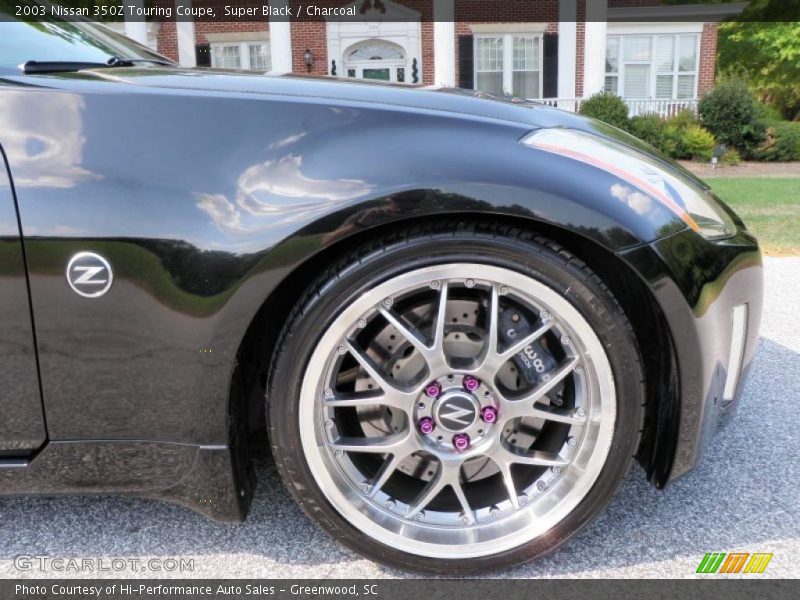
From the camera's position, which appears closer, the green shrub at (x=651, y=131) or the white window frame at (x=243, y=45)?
the green shrub at (x=651, y=131)

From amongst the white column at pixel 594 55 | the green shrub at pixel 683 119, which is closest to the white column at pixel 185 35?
the white column at pixel 594 55

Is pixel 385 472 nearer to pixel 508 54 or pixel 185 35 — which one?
pixel 508 54

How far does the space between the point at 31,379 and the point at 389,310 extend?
2.83 ft

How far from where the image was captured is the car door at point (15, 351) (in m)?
1.57

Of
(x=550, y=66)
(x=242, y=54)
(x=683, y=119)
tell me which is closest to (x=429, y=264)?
(x=683, y=119)

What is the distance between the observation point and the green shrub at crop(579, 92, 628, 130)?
15.9 meters

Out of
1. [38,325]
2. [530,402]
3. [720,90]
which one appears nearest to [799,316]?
[530,402]

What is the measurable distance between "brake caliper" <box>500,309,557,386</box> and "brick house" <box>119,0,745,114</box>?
58.6ft

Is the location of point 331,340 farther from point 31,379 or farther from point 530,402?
point 31,379

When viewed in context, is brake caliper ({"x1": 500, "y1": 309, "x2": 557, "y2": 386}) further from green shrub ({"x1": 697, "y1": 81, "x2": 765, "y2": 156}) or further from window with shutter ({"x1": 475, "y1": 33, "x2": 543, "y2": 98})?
window with shutter ({"x1": 475, "y1": 33, "x2": 543, "y2": 98})

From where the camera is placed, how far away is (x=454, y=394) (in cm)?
174

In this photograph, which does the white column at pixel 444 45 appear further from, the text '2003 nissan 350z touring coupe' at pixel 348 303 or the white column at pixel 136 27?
the text '2003 nissan 350z touring coupe' at pixel 348 303

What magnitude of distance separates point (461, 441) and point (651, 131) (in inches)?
617

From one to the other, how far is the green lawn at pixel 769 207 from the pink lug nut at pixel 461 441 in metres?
4.91
